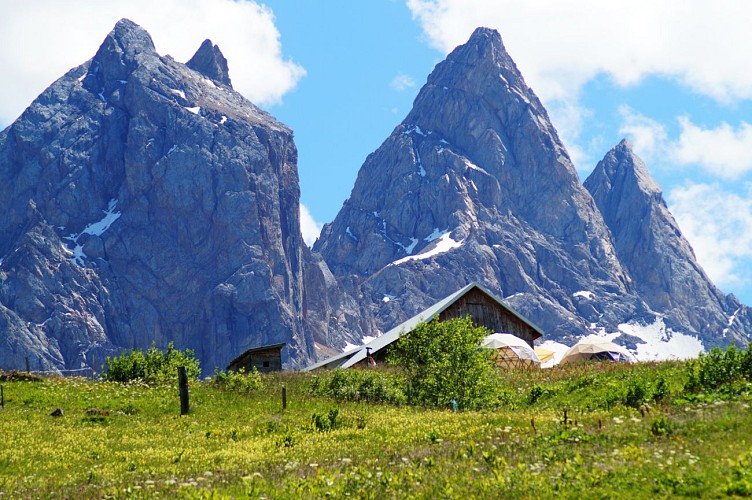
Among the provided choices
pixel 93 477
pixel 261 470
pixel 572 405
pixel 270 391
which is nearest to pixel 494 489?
pixel 261 470

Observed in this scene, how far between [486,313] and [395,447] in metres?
58.0

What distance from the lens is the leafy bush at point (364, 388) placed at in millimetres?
38812

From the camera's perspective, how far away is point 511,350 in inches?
2835

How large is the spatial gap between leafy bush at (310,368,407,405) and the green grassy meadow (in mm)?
1570

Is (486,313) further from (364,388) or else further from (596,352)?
(364,388)

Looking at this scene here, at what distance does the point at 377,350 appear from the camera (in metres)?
70.5

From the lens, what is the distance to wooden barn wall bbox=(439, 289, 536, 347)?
255 feet

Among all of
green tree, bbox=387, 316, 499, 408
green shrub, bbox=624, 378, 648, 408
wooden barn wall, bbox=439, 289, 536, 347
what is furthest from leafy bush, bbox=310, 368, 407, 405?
wooden barn wall, bbox=439, 289, 536, 347

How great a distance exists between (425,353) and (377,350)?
104ft

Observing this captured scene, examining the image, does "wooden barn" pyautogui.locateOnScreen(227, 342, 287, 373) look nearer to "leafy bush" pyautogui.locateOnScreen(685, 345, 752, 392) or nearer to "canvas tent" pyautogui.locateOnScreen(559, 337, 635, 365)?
"canvas tent" pyautogui.locateOnScreen(559, 337, 635, 365)

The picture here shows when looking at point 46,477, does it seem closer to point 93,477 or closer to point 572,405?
point 93,477

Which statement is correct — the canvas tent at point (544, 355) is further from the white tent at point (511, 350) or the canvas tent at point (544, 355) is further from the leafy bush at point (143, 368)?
the leafy bush at point (143, 368)

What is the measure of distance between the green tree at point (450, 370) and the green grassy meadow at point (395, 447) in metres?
1.62

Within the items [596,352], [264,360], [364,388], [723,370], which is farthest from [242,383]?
[596,352]
